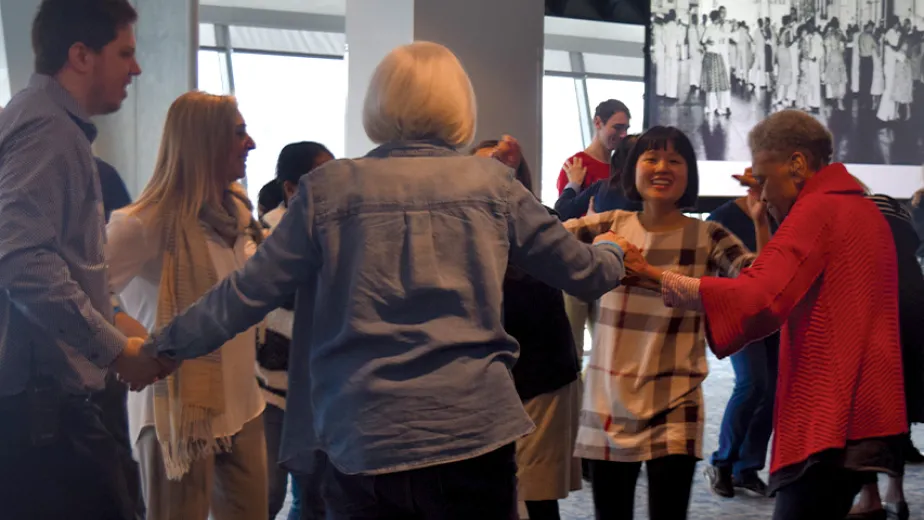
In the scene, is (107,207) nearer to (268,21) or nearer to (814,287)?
(814,287)

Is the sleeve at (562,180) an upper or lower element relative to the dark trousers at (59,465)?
upper

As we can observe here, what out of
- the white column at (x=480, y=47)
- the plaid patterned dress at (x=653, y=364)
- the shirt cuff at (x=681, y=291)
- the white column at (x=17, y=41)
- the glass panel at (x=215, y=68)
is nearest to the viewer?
the shirt cuff at (x=681, y=291)

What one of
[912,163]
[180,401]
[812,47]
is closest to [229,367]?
[180,401]

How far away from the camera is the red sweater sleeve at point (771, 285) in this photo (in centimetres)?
235

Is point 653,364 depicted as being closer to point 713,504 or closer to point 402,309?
point 402,309

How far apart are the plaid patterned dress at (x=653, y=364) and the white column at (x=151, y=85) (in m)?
3.00

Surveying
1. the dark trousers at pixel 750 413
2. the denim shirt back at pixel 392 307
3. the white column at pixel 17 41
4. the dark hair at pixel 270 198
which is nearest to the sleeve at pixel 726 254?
the denim shirt back at pixel 392 307

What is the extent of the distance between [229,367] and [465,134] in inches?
44.6

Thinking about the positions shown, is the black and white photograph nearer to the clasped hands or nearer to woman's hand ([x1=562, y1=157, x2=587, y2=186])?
woman's hand ([x1=562, y1=157, x2=587, y2=186])

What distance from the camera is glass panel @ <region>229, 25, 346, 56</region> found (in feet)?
36.3

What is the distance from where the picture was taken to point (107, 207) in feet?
12.4

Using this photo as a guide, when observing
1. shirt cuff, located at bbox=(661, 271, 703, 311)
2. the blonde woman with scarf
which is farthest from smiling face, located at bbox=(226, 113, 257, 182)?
shirt cuff, located at bbox=(661, 271, 703, 311)

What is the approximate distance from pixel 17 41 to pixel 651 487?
12.4 ft

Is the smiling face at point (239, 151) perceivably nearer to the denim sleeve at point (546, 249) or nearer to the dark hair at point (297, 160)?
the dark hair at point (297, 160)
